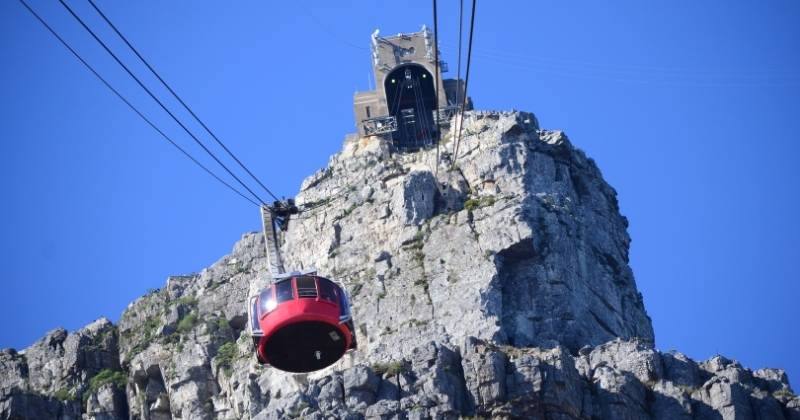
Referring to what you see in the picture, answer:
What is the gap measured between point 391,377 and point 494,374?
535cm

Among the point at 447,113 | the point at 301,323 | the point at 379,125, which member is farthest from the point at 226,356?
the point at 301,323

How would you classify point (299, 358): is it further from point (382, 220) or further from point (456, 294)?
point (382, 220)

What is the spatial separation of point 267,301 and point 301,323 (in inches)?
72.4

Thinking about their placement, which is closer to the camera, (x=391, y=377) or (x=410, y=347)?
(x=391, y=377)

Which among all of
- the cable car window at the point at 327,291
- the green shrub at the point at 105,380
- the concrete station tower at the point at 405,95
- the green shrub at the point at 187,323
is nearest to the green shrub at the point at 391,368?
the cable car window at the point at 327,291

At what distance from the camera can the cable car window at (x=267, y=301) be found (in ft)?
232

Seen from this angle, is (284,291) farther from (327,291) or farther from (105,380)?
(105,380)

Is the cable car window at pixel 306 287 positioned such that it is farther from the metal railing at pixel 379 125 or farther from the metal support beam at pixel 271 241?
the metal railing at pixel 379 125

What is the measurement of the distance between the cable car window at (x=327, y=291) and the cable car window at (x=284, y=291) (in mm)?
1252

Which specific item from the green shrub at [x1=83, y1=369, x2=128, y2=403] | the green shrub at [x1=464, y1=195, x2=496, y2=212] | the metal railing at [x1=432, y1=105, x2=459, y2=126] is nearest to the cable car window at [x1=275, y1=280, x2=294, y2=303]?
the green shrub at [x1=464, y1=195, x2=496, y2=212]

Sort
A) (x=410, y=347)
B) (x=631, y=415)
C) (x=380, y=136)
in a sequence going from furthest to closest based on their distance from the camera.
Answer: (x=380, y=136) → (x=410, y=347) → (x=631, y=415)

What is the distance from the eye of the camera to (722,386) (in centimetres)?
8519

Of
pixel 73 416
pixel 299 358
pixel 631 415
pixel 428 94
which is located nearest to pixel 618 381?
pixel 631 415

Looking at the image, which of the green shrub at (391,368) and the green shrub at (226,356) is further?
the green shrub at (226,356)
